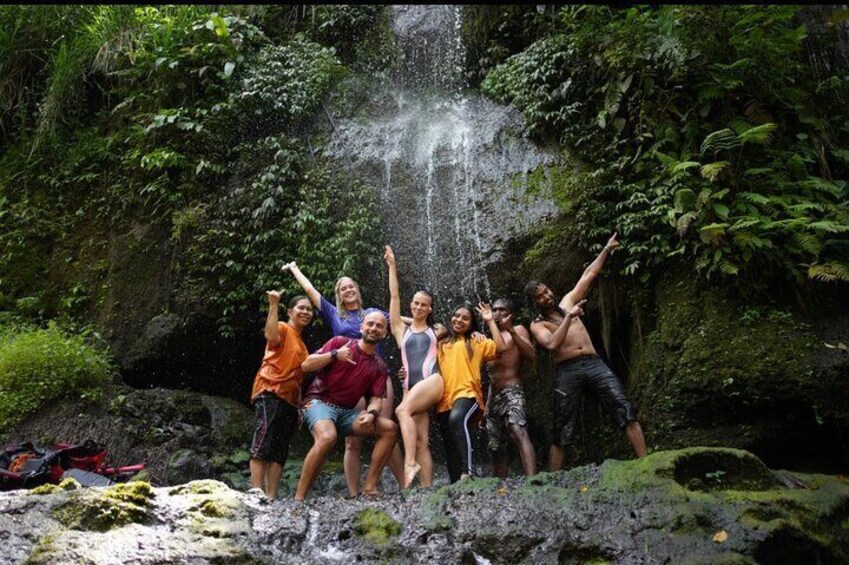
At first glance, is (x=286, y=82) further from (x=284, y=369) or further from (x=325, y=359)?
(x=325, y=359)

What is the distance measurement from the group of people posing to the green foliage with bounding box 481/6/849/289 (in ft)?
6.03

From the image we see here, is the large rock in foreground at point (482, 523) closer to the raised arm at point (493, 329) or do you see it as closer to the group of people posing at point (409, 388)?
the group of people posing at point (409, 388)

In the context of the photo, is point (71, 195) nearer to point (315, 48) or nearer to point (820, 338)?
point (315, 48)

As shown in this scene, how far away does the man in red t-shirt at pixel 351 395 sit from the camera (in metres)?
6.54

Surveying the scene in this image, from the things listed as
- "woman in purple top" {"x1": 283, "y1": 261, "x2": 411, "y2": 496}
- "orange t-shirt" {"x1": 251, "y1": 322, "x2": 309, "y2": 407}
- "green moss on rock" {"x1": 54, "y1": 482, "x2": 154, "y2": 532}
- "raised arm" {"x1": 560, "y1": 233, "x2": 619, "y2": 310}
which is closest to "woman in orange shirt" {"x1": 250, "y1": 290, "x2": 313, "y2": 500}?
"orange t-shirt" {"x1": 251, "y1": 322, "x2": 309, "y2": 407}

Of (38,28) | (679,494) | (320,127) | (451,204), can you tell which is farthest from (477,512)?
(38,28)

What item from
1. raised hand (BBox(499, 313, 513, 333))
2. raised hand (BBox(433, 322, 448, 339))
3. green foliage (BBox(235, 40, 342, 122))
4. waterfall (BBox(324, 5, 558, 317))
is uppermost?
green foliage (BBox(235, 40, 342, 122))

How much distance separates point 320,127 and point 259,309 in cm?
288

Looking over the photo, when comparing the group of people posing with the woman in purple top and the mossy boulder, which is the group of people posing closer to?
the woman in purple top

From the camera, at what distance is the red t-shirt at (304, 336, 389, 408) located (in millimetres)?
6672

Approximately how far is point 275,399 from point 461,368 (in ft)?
5.59

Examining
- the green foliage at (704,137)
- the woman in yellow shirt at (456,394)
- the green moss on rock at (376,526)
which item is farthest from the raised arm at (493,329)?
the green moss on rock at (376,526)

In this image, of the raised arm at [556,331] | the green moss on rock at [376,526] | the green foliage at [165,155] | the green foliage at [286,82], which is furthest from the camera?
the green foliage at [286,82]

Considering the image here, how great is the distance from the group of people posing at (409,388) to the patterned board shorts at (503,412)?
10 millimetres
